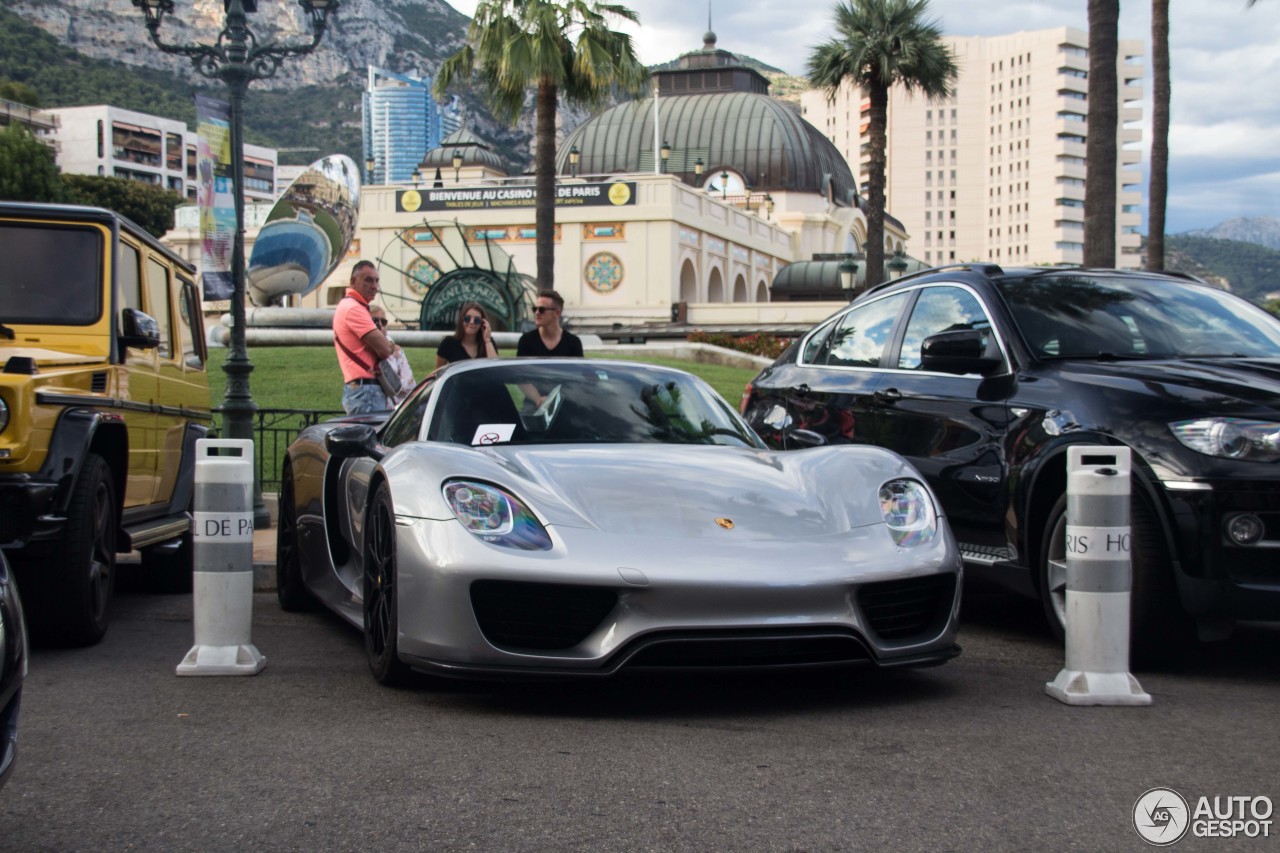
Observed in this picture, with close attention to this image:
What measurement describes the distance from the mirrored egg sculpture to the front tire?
38.9m

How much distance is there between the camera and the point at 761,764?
3938mm

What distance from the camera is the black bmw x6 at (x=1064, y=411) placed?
521 cm

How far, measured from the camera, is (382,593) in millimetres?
5059

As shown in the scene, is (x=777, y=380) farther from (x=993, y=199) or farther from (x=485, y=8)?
(x=993, y=199)

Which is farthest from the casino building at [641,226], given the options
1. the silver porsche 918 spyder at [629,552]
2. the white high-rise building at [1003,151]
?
the white high-rise building at [1003,151]

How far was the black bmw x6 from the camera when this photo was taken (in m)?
5.21

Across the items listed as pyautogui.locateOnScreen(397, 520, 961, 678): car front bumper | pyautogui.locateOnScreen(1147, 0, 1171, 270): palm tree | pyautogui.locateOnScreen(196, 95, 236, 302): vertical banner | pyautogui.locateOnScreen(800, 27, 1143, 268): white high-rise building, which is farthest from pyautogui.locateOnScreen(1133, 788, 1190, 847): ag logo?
pyautogui.locateOnScreen(800, 27, 1143, 268): white high-rise building

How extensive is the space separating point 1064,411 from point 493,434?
2388 millimetres

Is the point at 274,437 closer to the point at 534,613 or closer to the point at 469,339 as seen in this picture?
the point at 469,339

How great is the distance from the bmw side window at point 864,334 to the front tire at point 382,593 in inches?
127

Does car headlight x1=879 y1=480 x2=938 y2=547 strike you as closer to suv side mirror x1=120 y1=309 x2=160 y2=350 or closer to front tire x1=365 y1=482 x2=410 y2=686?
front tire x1=365 y1=482 x2=410 y2=686

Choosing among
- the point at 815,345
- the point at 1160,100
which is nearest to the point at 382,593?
the point at 815,345

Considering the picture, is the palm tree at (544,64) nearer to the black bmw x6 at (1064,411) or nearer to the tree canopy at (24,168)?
the black bmw x6 at (1064,411)

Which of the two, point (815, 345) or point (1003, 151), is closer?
point (815, 345)
